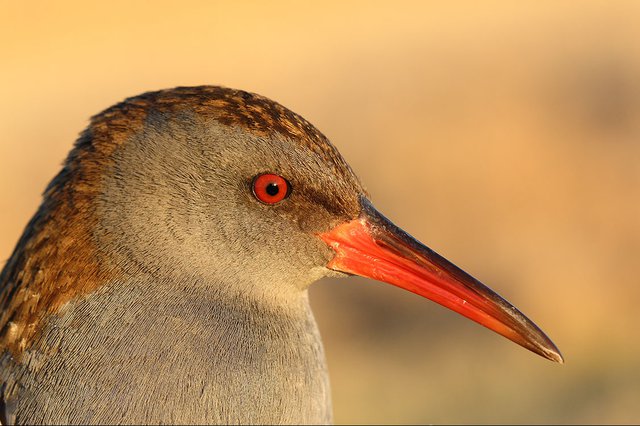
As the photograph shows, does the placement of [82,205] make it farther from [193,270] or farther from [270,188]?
[270,188]

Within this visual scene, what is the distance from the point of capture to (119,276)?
3.55m

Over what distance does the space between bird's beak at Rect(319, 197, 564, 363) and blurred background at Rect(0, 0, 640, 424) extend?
11.6 ft

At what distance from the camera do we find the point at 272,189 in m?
3.81

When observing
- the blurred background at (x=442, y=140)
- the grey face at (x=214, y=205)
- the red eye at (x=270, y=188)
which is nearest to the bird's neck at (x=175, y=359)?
the grey face at (x=214, y=205)

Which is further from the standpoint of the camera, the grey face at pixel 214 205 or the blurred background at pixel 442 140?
the blurred background at pixel 442 140

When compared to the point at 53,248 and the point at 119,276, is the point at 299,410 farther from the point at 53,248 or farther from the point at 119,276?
the point at 53,248

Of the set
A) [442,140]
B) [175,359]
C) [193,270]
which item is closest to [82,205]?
[193,270]

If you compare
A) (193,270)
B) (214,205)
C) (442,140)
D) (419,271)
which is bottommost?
(193,270)

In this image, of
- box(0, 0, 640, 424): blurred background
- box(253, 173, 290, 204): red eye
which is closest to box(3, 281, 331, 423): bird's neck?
box(253, 173, 290, 204): red eye

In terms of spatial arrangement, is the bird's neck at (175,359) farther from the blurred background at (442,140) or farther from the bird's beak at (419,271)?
the blurred background at (442,140)

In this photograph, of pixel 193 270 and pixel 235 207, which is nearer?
pixel 193 270

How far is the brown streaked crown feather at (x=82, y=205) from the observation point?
3502 millimetres

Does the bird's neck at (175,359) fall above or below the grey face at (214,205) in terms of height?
below

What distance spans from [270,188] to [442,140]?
881 centimetres
